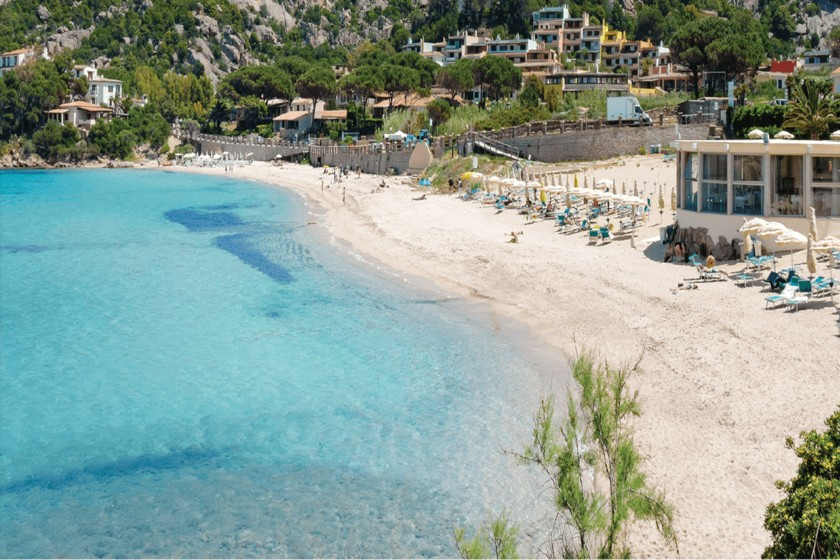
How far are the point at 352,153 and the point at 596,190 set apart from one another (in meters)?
40.3

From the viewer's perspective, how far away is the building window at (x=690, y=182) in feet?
94.0

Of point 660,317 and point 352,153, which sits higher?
point 352,153

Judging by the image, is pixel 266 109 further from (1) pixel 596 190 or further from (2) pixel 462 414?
(2) pixel 462 414

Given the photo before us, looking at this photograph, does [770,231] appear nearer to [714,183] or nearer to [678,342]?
[714,183]


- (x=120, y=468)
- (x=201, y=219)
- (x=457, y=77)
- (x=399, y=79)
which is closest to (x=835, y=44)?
(x=457, y=77)

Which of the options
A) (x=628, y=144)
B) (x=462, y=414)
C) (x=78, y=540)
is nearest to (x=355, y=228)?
(x=628, y=144)

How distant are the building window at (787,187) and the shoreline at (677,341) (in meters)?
2.06

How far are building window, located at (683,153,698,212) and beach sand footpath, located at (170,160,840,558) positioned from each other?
189cm

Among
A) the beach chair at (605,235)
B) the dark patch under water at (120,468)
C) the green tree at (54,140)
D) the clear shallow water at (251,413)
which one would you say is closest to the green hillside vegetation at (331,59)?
the green tree at (54,140)

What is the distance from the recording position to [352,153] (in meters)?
76.6

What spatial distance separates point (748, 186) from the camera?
27.1 m

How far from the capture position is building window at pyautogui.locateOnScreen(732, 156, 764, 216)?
26953mm

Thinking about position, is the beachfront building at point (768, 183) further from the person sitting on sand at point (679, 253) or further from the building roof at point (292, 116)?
the building roof at point (292, 116)

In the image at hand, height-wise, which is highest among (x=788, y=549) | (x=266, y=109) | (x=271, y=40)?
(x=271, y=40)
